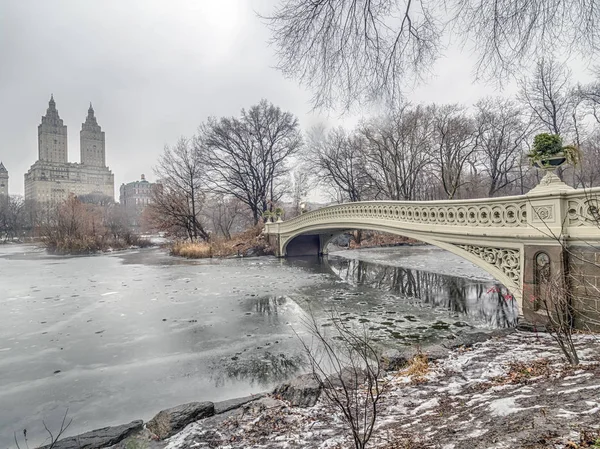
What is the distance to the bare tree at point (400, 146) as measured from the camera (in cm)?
2392

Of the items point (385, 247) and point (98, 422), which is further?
point (385, 247)

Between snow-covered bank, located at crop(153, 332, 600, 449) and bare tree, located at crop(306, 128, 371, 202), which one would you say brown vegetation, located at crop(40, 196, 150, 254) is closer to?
bare tree, located at crop(306, 128, 371, 202)

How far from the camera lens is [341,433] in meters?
2.72

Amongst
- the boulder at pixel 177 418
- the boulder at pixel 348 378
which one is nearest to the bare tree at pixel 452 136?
the boulder at pixel 348 378

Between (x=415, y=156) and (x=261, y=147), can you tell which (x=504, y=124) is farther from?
(x=261, y=147)

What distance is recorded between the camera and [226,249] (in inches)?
893

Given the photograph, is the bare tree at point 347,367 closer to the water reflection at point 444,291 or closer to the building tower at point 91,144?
the water reflection at point 444,291

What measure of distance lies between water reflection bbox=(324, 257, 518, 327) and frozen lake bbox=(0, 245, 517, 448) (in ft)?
0.13

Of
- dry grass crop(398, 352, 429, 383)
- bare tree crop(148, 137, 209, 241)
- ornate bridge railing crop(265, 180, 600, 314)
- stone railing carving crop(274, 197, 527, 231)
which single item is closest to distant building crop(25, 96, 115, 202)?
bare tree crop(148, 137, 209, 241)

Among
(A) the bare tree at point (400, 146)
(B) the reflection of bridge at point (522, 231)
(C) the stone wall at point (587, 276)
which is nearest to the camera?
(C) the stone wall at point (587, 276)

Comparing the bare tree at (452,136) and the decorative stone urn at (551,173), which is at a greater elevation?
the bare tree at (452,136)

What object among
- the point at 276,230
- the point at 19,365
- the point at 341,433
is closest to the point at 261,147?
the point at 276,230

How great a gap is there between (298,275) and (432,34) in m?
11.4

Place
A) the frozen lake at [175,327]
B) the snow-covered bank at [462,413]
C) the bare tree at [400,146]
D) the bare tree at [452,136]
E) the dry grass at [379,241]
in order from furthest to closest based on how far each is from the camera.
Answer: the dry grass at [379,241], the bare tree at [400,146], the bare tree at [452,136], the frozen lake at [175,327], the snow-covered bank at [462,413]
